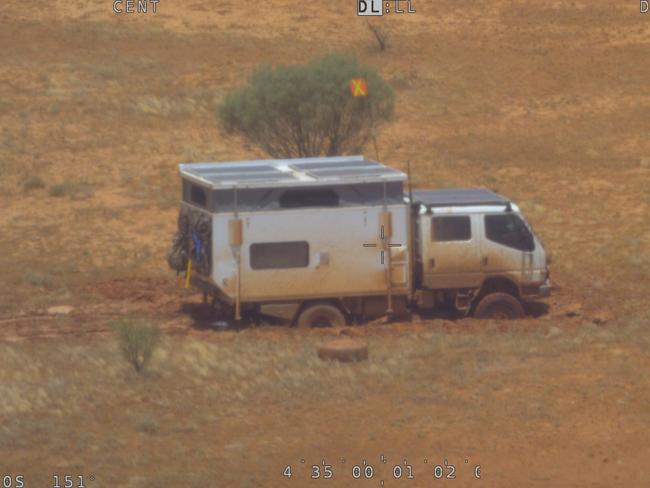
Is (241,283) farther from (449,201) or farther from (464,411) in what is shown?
(464,411)

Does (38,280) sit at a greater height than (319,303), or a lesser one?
lesser

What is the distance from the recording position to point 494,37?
158 feet

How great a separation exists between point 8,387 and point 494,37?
116 ft

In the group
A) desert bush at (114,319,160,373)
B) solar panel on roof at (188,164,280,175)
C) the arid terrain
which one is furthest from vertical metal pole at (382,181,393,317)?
desert bush at (114,319,160,373)

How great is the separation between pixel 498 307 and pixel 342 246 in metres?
2.69

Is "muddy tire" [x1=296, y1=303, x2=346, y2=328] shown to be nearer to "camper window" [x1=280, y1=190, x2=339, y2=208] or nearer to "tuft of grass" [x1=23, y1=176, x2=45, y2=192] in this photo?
"camper window" [x1=280, y1=190, x2=339, y2=208]

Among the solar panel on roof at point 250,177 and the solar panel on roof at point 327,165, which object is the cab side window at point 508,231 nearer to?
the solar panel on roof at point 327,165

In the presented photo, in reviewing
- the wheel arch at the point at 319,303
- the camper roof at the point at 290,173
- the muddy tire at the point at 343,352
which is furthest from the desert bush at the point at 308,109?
the muddy tire at the point at 343,352

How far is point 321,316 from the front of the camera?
750 inches

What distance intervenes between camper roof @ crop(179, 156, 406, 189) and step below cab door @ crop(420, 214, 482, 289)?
95cm

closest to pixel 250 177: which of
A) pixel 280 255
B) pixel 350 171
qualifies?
pixel 280 255

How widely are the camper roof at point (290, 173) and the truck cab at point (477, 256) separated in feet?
3.13

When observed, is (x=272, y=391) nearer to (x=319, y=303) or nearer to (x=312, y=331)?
(x=312, y=331)

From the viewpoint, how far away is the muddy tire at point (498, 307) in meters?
19.6
